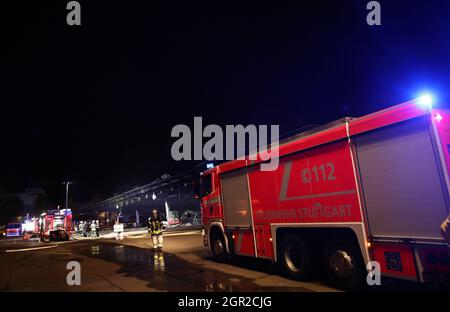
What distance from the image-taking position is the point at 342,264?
583 cm

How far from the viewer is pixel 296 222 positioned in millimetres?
6828

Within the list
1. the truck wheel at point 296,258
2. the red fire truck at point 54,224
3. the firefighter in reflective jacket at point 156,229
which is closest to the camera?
the truck wheel at point 296,258

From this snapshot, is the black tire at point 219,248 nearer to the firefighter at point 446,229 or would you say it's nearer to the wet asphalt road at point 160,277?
the wet asphalt road at point 160,277

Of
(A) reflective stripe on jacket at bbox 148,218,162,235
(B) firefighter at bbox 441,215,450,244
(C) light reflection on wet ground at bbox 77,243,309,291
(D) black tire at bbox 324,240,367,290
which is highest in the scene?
(A) reflective stripe on jacket at bbox 148,218,162,235

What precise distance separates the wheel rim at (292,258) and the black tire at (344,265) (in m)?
0.78

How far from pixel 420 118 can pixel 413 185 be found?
984 mm

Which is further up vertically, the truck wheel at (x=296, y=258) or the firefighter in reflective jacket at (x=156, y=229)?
the firefighter in reflective jacket at (x=156, y=229)

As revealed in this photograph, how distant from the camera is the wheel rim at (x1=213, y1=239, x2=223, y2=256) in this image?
983 cm

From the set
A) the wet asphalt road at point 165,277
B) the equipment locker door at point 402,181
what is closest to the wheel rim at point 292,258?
the wet asphalt road at point 165,277

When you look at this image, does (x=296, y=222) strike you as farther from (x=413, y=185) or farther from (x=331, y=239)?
(x=413, y=185)

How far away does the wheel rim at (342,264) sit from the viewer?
5727mm

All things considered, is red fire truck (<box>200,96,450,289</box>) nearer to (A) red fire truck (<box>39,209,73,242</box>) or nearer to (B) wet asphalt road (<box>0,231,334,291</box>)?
(B) wet asphalt road (<box>0,231,334,291</box>)

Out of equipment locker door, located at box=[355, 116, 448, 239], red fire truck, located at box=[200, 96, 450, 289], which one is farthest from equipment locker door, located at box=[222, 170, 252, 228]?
equipment locker door, located at box=[355, 116, 448, 239]
